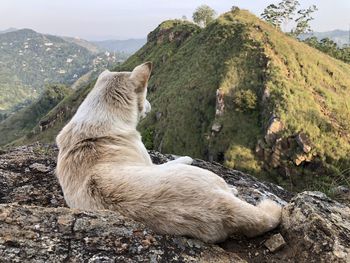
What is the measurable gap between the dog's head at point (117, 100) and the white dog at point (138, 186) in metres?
0.02

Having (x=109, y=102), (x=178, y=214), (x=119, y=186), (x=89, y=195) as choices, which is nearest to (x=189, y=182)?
(x=178, y=214)

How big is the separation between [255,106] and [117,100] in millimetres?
48425

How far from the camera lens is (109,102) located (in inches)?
239

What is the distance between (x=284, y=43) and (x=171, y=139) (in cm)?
2571

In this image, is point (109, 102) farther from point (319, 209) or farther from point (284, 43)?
point (284, 43)

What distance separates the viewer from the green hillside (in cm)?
4522

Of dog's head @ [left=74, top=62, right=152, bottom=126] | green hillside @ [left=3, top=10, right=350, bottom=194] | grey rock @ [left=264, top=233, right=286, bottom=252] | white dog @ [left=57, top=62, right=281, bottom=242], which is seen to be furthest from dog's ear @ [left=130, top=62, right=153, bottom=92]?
green hillside @ [left=3, top=10, right=350, bottom=194]

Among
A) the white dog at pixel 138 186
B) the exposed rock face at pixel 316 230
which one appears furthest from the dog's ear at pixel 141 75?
the exposed rock face at pixel 316 230

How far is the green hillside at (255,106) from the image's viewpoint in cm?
4522

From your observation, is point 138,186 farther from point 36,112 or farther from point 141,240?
point 36,112

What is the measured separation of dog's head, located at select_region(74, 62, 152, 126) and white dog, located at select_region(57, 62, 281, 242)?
17 mm

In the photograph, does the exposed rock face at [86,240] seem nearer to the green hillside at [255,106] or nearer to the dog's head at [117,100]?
the dog's head at [117,100]

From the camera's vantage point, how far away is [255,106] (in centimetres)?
5284

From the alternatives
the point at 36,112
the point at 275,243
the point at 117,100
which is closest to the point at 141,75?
the point at 117,100
